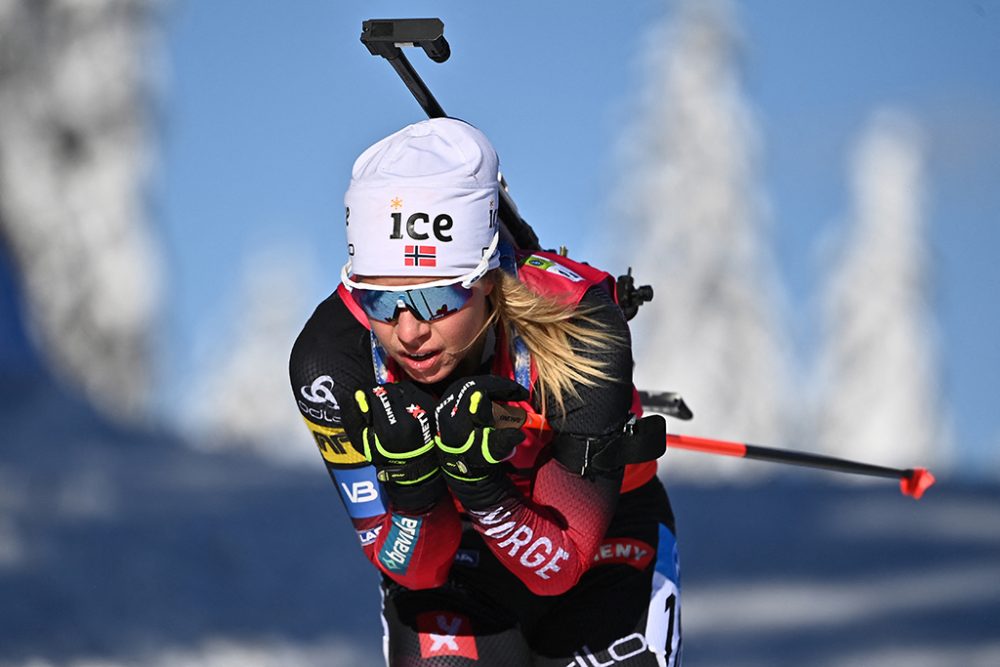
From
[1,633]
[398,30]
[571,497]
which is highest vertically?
[398,30]

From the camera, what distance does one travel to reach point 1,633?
6.27 m

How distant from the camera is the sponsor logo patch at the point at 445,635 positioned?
156 inches

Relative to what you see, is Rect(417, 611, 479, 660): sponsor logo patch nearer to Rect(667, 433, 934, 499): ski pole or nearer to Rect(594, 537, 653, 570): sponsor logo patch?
Rect(594, 537, 653, 570): sponsor logo patch

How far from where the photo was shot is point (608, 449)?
3.64 meters

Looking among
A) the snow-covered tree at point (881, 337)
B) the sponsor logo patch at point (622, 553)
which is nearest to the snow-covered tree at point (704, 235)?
the snow-covered tree at point (881, 337)

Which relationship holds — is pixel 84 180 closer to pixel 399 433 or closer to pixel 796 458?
pixel 796 458

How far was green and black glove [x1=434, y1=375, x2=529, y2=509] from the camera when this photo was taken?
Result: 3.31 m

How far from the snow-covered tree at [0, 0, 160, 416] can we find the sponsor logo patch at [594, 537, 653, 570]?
12283mm

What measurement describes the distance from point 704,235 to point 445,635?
77.3 ft

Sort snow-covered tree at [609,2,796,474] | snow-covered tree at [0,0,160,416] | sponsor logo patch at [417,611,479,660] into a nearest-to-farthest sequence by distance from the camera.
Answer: sponsor logo patch at [417,611,479,660] < snow-covered tree at [0,0,160,416] < snow-covered tree at [609,2,796,474]

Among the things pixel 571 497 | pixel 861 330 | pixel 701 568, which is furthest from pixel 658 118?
pixel 571 497

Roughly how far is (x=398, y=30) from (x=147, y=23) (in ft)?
45.2

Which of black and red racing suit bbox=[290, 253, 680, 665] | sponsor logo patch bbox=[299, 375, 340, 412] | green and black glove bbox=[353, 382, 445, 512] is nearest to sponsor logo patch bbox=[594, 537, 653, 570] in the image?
black and red racing suit bbox=[290, 253, 680, 665]

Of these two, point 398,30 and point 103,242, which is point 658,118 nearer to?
point 103,242
